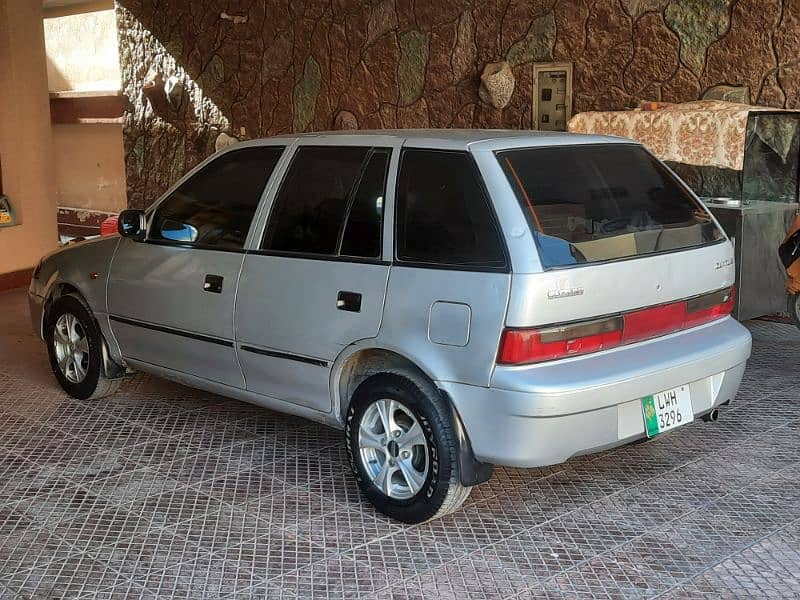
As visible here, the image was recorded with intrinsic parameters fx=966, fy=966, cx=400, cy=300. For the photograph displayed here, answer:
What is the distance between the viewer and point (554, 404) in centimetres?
357

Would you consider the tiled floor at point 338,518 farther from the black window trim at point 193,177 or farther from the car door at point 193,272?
the black window trim at point 193,177

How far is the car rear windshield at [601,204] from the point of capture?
3.78 metres

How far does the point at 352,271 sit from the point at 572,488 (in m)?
1.43

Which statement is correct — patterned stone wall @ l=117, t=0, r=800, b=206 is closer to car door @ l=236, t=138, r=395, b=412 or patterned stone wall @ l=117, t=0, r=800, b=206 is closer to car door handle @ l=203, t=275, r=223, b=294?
car door @ l=236, t=138, r=395, b=412

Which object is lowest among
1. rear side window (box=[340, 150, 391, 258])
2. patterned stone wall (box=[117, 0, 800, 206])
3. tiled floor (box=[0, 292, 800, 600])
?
tiled floor (box=[0, 292, 800, 600])

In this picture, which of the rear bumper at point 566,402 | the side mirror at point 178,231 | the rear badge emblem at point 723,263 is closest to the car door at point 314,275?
the side mirror at point 178,231

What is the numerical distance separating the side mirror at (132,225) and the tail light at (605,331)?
→ 249 centimetres

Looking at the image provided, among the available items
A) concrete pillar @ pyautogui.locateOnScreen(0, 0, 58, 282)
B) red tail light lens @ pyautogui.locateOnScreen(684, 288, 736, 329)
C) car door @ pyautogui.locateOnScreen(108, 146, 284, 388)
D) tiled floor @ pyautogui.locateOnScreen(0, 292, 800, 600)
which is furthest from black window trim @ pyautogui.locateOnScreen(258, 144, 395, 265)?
concrete pillar @ pyautogui.locateOnScreen(0, 0, 58, 282)

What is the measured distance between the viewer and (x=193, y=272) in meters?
4.89

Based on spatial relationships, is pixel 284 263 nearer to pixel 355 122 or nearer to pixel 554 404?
pixel 554 404

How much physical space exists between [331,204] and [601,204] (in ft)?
3.97

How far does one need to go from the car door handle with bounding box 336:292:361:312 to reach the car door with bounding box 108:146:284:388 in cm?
71

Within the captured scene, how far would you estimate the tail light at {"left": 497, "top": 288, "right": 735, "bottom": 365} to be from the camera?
142 inches

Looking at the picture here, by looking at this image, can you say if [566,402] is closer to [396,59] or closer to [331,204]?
[331,204]
